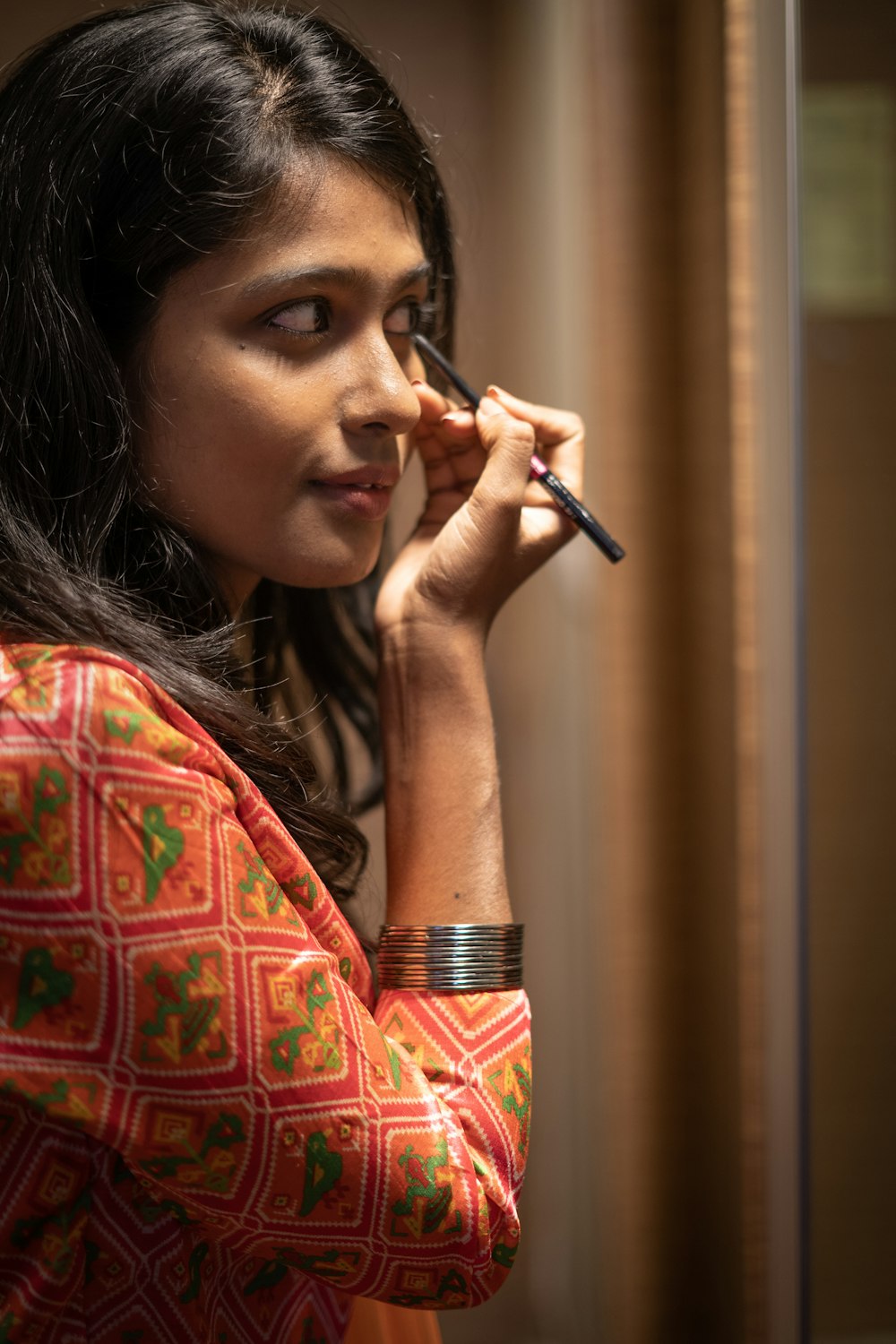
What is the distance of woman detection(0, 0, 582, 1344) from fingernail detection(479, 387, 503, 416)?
0.06ft

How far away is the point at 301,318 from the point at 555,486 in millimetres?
272

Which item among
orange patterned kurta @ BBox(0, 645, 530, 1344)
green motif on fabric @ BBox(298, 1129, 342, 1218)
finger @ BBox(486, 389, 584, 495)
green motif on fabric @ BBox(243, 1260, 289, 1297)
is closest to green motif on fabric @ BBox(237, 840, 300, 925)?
orange patterned kurta @ BBox(0, 645, 530, 1344)

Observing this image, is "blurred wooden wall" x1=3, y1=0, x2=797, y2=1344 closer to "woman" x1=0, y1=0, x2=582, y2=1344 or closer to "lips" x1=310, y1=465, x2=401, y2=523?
"woman" x1=0, y1=0, x2=582, y2=1344

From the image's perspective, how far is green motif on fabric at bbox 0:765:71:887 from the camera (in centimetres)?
56

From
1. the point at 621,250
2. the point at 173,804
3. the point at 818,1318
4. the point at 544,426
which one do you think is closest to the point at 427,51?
the point at 621,250

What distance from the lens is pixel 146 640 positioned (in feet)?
2.22

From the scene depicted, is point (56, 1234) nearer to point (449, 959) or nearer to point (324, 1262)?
point (324, 1262)

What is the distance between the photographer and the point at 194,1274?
0.66 meters

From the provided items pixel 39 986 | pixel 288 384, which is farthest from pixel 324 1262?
pixel 288 384

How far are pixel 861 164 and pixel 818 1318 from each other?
2.91ft

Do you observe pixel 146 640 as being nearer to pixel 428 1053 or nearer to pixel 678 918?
pixel 428 1053

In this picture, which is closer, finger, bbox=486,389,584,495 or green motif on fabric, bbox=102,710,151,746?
green motif on fabric, bbox=102,710,151,746

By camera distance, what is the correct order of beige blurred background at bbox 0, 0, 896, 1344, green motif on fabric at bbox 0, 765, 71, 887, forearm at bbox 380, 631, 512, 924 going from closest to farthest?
green motif on fabric at bbox 0, 765, 71, 887 < forearm at bbox 380, 631, 512, 924 < beige blurred background at bbox 0, 0, 896, 1344

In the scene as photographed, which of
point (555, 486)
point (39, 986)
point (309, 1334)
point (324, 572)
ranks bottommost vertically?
point (309, 1334)
